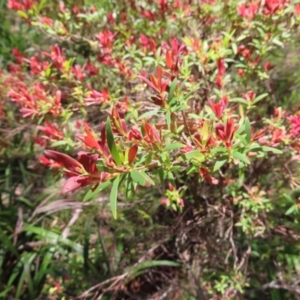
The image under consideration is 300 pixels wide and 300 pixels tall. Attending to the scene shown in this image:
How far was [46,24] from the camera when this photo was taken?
85.6 inches

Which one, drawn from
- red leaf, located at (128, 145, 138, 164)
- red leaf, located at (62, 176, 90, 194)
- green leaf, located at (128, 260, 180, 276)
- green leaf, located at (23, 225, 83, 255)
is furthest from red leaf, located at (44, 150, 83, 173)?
green leaf, located at (23, 225, 83, 255)

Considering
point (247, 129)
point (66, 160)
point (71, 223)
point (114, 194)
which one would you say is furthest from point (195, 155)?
point (71, 223)

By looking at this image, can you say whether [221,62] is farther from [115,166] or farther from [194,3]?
[115,166]

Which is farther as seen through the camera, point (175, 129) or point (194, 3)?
point (194, 3)

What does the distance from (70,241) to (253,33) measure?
1756 mm

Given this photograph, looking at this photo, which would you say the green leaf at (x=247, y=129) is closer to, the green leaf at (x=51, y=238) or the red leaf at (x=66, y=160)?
the red leaf at (x=66, y=160)

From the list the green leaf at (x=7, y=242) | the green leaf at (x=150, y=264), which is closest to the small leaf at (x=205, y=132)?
the green leaf at (x=150, y=264)

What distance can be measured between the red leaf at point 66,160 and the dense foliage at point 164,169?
0.34 metres

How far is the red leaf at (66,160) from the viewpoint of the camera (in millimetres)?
1012

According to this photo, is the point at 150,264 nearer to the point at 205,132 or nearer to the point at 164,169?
the point at 164,169

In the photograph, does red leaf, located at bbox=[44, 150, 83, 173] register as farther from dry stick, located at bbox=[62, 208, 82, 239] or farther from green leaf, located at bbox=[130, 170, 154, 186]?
dry stick, located at bbox=[62, 208, 82, 239]

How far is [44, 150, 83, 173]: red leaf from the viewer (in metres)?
1.01

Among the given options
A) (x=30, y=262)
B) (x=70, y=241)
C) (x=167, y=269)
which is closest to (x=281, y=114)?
(x=167, y=269)

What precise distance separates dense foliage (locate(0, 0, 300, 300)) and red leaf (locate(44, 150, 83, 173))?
34 cm
